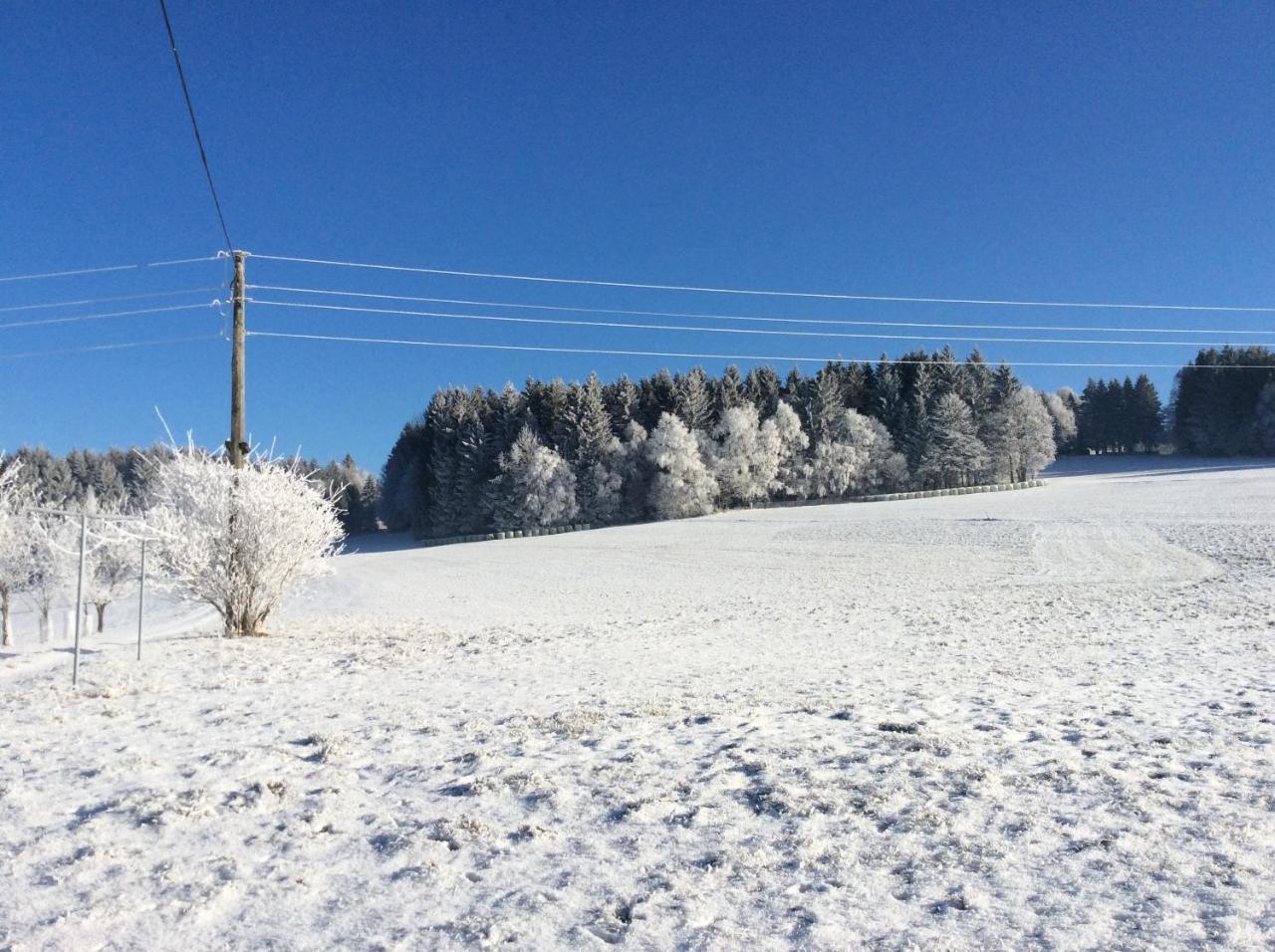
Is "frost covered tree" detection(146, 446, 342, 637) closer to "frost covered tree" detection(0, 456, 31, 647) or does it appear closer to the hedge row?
"frost covered tree" detection(0, 456, 31, 647)

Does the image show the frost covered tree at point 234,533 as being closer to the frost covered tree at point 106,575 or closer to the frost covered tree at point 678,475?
the frost covered tree at point 106,575

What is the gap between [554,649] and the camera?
46.7 feet

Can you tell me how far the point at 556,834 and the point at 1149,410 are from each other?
123 metres

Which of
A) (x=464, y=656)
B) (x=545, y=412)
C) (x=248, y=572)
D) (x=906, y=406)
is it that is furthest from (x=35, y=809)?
(x=906, y=406)

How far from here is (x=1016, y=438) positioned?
7238 centimetres

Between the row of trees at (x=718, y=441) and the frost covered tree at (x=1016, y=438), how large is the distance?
→ 143 millimetres

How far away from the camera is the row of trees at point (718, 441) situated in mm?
65812

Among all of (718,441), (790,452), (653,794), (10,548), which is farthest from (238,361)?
(790,452)

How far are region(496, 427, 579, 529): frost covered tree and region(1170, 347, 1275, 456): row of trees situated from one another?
69910mm

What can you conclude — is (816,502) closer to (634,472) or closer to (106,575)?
(634,472)

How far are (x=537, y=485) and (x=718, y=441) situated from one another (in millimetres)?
17759

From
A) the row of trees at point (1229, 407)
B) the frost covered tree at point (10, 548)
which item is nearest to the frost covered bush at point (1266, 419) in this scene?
the row of trees at point (1229, 407)

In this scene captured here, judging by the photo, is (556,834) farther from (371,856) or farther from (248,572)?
(248,572)

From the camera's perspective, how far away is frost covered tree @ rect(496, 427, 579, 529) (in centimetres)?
6475
